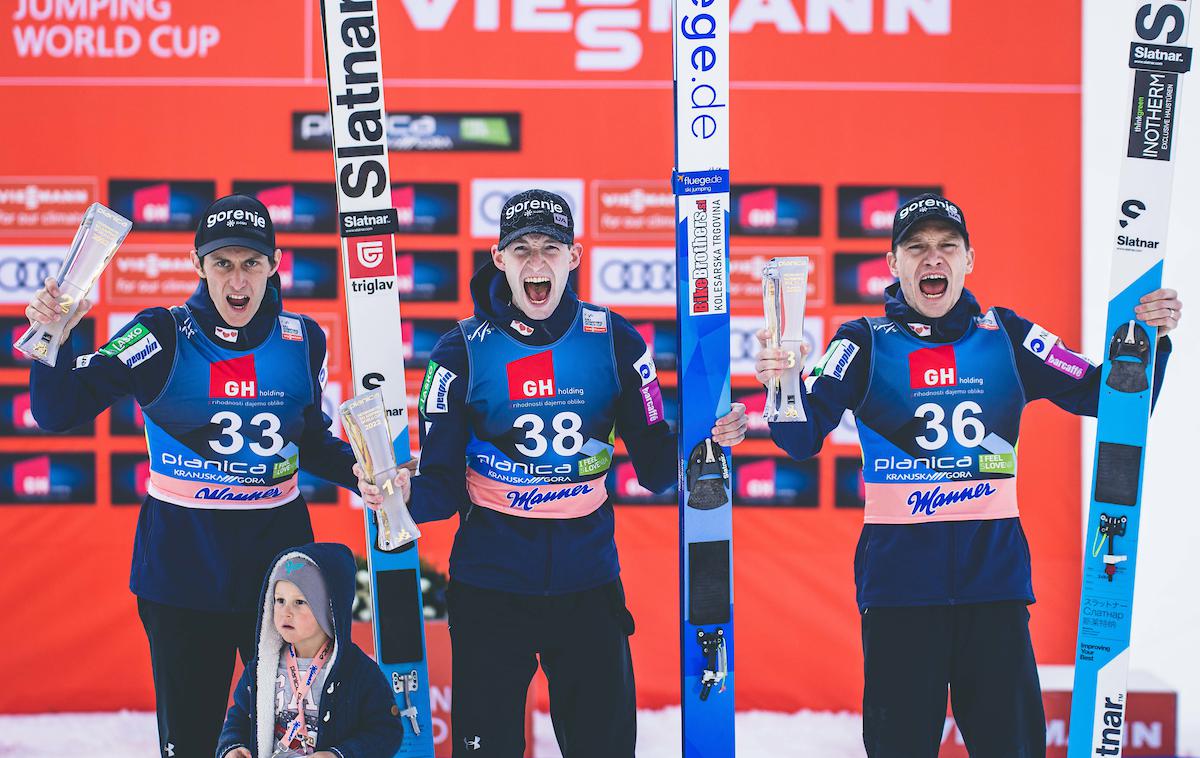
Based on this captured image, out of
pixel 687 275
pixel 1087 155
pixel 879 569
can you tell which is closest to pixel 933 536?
pixel 879 569

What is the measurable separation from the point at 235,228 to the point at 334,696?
1.09 meters

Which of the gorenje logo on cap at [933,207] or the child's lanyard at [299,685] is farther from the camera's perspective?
the gorenje logo on cap at [933,207]

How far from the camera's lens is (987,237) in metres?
4.88

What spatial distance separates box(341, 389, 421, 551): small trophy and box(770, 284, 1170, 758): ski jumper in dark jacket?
843 mm

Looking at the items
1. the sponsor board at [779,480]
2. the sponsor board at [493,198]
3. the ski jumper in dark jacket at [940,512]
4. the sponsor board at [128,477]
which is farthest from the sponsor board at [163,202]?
the ski jumper in dark jacket at [940,512]

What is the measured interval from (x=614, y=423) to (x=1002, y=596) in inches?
37.6

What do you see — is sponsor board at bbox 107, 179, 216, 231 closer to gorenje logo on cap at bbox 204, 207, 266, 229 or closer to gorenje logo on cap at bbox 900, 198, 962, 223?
gorenje logo on cap at bbox 204, 207, 266, 229

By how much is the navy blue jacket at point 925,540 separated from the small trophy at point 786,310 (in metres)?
0.13

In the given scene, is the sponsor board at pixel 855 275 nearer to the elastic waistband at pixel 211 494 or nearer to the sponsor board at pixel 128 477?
the elastic waistband at pixel 211 494

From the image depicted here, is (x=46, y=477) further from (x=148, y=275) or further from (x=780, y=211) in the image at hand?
(x=780, y=211)

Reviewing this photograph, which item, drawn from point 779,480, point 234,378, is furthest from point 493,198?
point 234,378

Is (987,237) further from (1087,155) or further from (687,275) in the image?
(687,275)

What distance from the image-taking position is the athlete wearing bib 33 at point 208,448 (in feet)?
8.61

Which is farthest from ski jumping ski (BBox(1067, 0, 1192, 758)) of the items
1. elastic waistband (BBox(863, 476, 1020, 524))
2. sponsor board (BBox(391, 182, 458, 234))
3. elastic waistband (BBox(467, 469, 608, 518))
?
sponsor board (BBox(391, 182, 458, 234))
